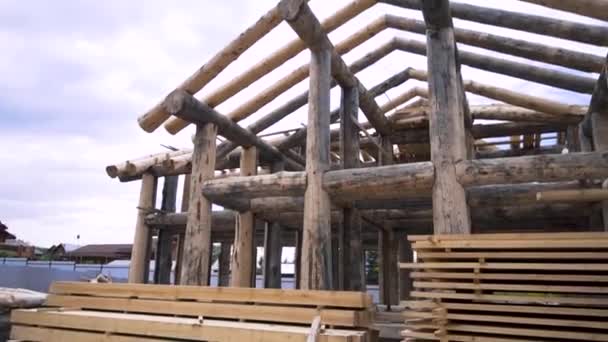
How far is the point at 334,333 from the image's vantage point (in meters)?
4.68

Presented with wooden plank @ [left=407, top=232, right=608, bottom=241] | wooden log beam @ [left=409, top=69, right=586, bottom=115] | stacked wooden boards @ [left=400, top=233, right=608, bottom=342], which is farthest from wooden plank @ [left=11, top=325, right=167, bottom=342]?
wooden log beam @ [left=409, top=69, right=586, bottom=115]

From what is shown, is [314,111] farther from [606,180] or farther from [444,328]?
[606,180]

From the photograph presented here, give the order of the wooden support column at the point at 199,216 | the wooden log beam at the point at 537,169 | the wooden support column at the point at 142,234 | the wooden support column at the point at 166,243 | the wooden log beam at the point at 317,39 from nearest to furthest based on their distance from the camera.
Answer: the wooden log beam at the point at 537,169
the wooden log beam at the point at 317,39
the wooden support column at the point at 199,216
the wooden support column at the point at 142,234
the wooden support column at the point at 166,243

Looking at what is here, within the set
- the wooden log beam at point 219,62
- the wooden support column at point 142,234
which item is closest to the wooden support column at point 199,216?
the wooden log beam at point 219,62

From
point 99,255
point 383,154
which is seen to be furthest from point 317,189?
point 99,255

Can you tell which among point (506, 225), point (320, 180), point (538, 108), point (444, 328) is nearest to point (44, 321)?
point (320, 180)

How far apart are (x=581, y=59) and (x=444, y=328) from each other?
18.7 ft

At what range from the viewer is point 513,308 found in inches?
198

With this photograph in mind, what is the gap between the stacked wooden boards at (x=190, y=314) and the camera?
16.3 ft

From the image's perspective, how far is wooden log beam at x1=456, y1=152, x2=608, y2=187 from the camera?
6.42 meters

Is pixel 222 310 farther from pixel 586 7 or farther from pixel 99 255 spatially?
pixel 99 255

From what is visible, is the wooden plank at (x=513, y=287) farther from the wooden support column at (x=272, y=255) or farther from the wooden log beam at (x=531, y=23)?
the wooden support column at (x=272, y=255)

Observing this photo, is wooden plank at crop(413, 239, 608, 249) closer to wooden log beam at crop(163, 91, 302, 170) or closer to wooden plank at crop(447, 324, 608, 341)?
wooden plank at crop(447, 324, 608, 341)

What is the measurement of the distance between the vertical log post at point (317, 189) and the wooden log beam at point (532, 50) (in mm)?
2878
